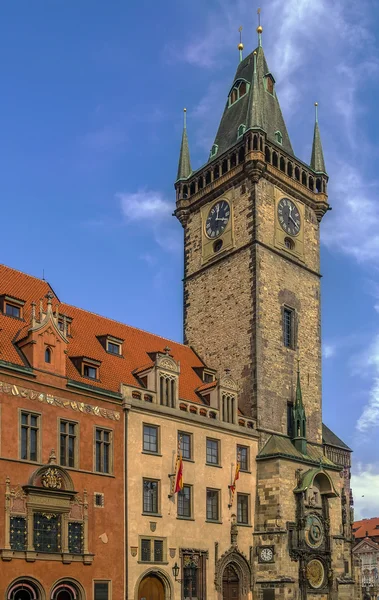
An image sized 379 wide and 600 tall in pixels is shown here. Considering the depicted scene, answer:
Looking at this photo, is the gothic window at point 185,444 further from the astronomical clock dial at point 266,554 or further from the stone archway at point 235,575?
the astronomical clock dial at point 266,554

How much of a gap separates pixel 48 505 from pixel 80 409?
4306 mm

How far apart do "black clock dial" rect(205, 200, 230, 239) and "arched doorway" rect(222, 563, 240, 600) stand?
19.2m

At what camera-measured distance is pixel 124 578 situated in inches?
1310

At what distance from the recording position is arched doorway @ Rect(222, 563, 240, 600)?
38.6 m

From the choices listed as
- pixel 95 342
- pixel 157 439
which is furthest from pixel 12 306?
pixel 157 439

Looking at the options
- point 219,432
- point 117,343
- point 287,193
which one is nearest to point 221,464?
point 219,432

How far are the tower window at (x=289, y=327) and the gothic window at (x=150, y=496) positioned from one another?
12983 mm

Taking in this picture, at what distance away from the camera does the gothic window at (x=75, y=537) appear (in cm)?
3156

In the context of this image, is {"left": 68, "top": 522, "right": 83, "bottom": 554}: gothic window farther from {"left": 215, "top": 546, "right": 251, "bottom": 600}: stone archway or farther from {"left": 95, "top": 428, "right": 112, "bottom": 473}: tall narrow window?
{"left": 215, "top": 546, "right": 251, "bottom": 600}: stone archway

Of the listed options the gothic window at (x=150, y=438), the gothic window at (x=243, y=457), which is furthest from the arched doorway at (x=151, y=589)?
the gothic window at (x=243, y=457)

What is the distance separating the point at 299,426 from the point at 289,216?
12.7 meters

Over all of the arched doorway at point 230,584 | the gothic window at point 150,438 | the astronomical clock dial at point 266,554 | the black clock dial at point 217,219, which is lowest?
the arched doorway at point 230,584

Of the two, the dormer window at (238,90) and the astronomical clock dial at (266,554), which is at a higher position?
the dormer window at (238,90)

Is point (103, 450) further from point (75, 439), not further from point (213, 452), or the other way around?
point (213, 452)
